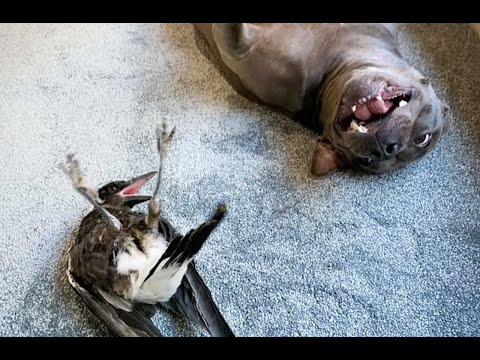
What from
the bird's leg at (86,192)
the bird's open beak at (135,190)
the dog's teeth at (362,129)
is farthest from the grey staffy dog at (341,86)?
the bird's leg at (86,192)

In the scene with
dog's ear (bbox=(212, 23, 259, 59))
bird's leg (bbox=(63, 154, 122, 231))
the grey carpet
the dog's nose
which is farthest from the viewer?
dog's ear (bbox=(212, 23, 259, 59))

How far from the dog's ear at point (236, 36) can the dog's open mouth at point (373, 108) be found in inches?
13.9

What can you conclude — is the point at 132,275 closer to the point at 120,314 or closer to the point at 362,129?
the point at 120,314

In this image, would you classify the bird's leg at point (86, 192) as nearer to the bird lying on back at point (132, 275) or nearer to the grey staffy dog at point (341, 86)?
the bird lying on back at point (132, 275)

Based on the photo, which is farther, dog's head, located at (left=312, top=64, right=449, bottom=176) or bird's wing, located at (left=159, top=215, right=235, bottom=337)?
dog's head, located at (left=312, top=64, right=449, bottom=176)

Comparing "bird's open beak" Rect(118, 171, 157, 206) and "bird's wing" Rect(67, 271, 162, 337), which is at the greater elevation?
"bird's open beak" Rect(118, 171, 157, 206)

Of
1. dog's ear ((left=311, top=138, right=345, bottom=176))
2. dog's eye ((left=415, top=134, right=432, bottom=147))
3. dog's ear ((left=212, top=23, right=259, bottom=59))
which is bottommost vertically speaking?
dog's ear ((left=311, top=138, right=345, bottom=176))

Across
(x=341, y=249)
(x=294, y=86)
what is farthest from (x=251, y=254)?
(x=294, y=86)

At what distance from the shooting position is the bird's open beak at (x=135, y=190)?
1422mm

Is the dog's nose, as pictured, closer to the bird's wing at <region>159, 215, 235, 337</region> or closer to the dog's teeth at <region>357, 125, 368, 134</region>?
the dog's teeth at <region>357, 125, 368, 134</region>

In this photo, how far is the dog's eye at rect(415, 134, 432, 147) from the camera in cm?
158

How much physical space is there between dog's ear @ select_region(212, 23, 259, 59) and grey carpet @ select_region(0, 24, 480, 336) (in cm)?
12

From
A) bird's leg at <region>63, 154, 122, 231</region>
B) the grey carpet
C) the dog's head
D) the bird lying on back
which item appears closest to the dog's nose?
the dog's head
